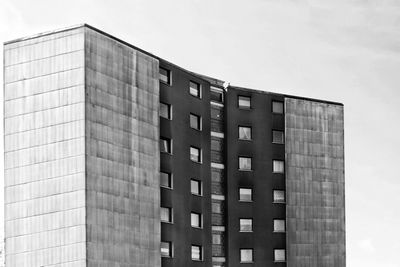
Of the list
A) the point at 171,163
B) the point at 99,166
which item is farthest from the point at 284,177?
the point at 99,166

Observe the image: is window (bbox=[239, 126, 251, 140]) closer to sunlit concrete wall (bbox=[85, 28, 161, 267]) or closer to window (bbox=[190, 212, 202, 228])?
window (bbox=[190, 212, 202, 228])

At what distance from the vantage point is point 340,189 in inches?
3344

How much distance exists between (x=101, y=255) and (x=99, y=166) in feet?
18.1

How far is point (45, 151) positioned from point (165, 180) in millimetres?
9921

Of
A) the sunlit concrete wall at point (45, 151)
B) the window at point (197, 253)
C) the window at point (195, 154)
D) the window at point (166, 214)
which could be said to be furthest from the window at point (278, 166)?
the sunlit concrete wall at point (45, 151)

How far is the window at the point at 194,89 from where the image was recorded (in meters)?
73.4

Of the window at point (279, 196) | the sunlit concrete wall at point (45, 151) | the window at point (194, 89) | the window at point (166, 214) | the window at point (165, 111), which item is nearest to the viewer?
the sunlit concrete wall at point (45, 151)

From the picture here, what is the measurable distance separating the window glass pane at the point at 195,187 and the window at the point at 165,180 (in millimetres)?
3594

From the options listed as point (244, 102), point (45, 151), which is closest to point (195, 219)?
point (244, 102)

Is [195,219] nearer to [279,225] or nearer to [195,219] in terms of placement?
[195,219]

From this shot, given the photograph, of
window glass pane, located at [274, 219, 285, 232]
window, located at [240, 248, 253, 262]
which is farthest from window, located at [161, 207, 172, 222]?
window glass pane, located at [274, 219, 285, 232]

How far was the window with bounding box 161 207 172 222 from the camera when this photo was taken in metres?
67.3

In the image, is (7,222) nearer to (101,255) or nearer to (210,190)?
(101,255)

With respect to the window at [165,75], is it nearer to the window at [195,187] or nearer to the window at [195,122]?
the window at [195,122]
